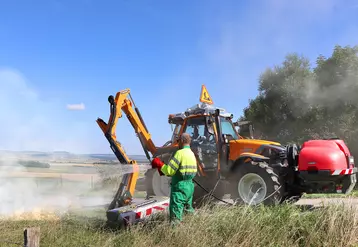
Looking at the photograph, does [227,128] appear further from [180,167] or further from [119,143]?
[180,167]

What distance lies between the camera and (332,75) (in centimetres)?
1689

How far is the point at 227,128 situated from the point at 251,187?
67.0 inches

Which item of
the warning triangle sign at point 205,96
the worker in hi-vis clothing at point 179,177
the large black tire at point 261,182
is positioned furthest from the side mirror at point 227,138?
the worker in hi-vis clothing at point 179,177

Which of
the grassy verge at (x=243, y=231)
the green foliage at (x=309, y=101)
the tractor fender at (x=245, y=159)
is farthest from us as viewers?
the green foliage at (x=309, y=101)

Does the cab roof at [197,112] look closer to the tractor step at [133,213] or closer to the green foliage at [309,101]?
the tractor step at [133,213]

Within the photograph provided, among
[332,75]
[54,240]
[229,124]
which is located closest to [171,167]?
[54,240]

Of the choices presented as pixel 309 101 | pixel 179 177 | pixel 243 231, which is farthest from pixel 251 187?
pixel 309 101

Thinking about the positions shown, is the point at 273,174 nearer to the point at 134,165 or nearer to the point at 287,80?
the point at 134,165

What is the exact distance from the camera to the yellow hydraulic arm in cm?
817

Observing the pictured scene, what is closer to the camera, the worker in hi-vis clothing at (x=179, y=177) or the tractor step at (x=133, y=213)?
the worker in hi-vis clothing at (x=179, y=177)

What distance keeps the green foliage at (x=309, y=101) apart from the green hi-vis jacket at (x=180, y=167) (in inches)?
377

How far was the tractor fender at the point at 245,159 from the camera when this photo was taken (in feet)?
27.2

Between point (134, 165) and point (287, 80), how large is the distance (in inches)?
513

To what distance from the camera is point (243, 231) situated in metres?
Result: 5.21
